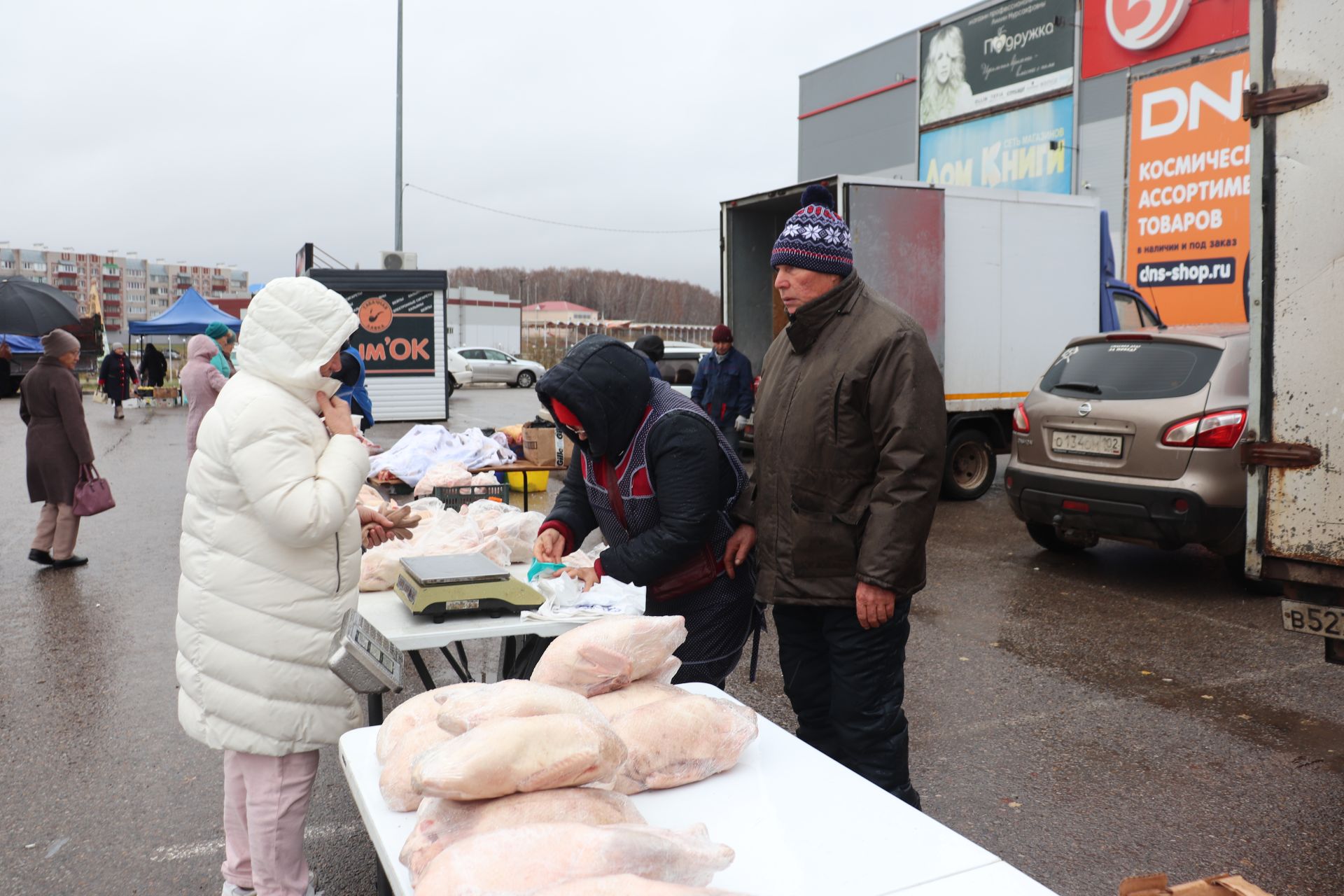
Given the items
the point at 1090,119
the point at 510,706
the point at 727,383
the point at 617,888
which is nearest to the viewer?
the point at 617,888

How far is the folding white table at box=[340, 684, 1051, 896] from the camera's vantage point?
1555 millimetres

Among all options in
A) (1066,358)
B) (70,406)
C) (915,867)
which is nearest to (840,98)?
(1066,358)

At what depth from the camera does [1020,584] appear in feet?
24.2

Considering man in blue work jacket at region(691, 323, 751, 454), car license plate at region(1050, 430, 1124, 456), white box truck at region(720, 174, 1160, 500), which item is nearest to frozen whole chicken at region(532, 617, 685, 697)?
car license plate at region(1050, 430, 1124, 456)

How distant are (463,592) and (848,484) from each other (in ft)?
4.11

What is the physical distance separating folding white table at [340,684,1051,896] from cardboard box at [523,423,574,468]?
7031 millimetres

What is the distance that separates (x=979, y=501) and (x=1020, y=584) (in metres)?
3.64

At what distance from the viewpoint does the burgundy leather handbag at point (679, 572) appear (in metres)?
3.09

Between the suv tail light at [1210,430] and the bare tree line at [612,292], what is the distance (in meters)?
74.2

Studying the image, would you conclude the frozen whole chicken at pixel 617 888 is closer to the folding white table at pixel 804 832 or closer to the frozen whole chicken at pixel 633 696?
the folding white table at pixel 804 832

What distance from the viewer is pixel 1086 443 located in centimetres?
723

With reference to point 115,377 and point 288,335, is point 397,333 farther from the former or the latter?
point 288,335

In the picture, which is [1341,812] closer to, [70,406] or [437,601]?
[437,601]

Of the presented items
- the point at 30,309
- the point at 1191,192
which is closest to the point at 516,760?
the point at 1191,192
